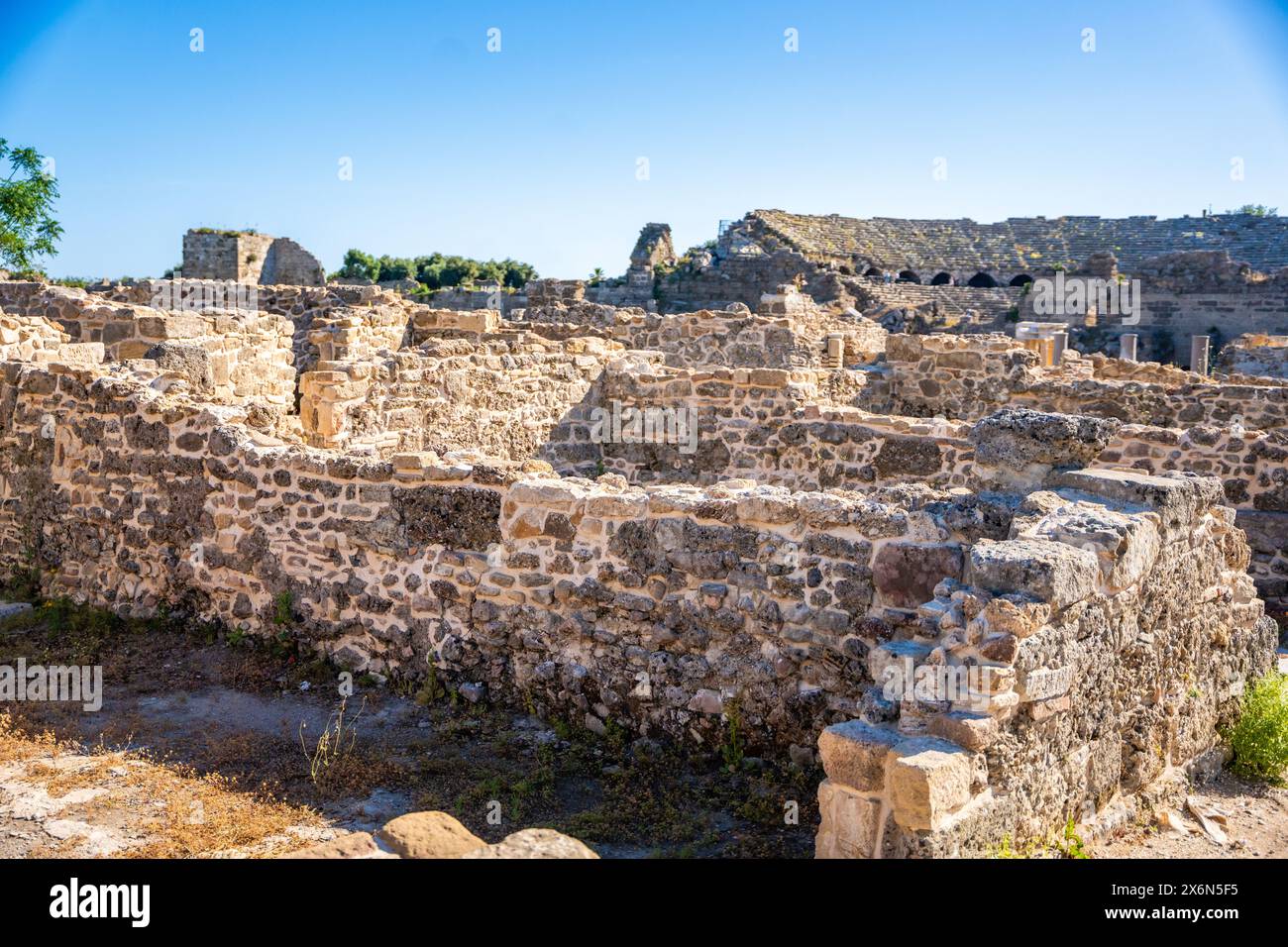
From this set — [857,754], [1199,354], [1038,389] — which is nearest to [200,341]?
[857,754]

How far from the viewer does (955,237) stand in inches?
1713

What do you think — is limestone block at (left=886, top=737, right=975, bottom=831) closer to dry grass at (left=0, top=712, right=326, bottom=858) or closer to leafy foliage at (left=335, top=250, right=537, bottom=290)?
dry grass at (left=0, top=712, right=326, bottom=858)

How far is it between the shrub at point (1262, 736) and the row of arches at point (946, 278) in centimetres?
3454

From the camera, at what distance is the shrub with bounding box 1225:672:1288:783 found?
20.8ft

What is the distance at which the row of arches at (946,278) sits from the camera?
40.3 m

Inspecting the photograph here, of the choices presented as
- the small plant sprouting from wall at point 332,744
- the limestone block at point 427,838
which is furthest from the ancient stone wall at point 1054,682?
the small plant sprouting from wall at point 332,744

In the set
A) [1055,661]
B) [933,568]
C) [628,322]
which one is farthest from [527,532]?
[628,322]

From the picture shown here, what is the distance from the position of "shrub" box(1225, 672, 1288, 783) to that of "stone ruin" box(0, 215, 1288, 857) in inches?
5.9

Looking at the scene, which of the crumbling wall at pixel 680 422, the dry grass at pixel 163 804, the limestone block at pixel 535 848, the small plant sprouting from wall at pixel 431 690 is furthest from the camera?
the crumbling wall at pixel 680 422

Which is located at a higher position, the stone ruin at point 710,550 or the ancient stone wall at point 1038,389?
the ancient stone wall at point 1038,389

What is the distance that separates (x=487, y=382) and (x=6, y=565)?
4.51m

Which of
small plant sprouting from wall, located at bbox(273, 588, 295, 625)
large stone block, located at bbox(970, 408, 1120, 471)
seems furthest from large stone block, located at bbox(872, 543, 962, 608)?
small plant sprouting from wall, located at bbox(273, 588, 295, 625)

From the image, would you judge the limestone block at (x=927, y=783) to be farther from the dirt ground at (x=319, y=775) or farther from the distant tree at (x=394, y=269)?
the distant tree at (x=394, y=269)

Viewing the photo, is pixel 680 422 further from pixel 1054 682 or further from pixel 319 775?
pixel 1054 682
